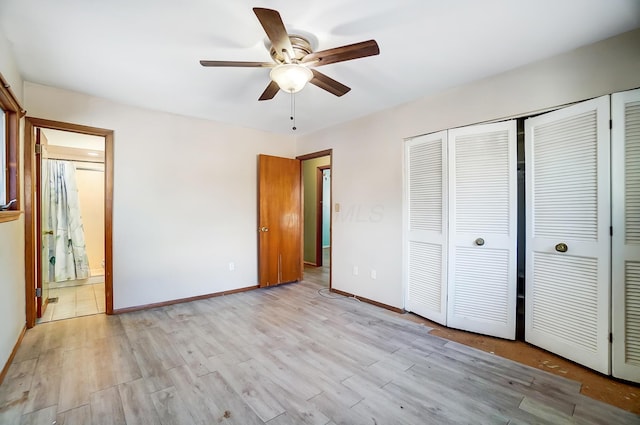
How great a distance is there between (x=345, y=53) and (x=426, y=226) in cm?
201

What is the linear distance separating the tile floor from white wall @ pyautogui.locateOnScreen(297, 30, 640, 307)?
3.16 meters

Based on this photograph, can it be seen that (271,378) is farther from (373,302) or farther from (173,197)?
(173,197)

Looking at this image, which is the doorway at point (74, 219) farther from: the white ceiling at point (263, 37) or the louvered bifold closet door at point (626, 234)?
the louvered bifold closet door at point (626, 234)

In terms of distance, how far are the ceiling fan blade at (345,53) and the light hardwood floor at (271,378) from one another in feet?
7.19

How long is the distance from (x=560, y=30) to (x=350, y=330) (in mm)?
2955

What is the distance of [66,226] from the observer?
4.27 m

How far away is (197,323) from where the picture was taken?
2.92 m

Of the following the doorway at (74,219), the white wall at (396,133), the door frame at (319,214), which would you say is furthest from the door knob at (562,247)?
the doorway at (74,219)

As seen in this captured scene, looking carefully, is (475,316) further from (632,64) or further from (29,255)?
(29,255)

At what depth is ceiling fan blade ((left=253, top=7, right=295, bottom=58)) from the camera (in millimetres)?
1363

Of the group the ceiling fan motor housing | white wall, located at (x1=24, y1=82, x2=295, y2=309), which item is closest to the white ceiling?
the ceiling fan motor housing

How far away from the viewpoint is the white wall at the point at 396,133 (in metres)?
2.05

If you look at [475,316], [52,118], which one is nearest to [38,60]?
[52,118]

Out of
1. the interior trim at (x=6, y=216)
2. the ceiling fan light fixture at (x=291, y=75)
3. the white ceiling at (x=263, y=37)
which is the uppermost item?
the white ceiling at (x=263, y=37)
